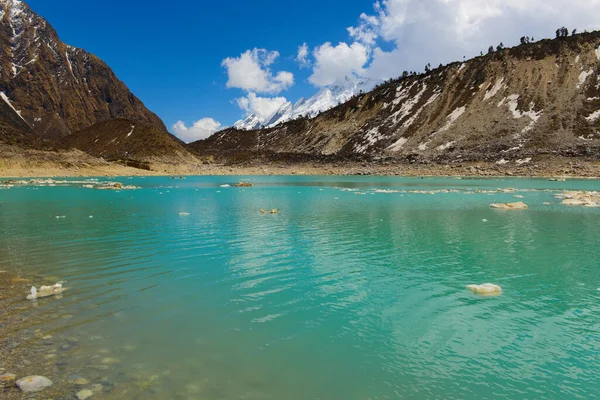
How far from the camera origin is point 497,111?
133m

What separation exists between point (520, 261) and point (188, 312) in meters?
13.7

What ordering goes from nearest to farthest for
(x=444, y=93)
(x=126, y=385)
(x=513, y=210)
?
Answer: (x=126, y=385), (x=513, y=210), (x=444, y=93)

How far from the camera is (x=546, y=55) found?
142000 millimetres

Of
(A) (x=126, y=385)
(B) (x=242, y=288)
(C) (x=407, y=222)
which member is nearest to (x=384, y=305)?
(B) (x=242, y=288)

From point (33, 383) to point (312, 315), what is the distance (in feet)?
20.5

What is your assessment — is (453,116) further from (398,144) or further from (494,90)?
(398,144)

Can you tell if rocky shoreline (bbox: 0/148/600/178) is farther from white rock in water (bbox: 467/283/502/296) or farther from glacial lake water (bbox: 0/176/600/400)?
white rock in water (bbox: 467/283/502/296)

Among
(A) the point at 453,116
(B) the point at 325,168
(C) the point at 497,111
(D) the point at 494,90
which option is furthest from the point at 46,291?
(D) the point at 494,90

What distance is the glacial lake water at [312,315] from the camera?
7684 millimetres

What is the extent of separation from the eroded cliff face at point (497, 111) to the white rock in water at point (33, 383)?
11729cm

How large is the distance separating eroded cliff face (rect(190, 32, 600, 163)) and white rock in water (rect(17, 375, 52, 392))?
4618 inches

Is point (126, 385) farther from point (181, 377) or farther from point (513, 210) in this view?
point (513, 210)

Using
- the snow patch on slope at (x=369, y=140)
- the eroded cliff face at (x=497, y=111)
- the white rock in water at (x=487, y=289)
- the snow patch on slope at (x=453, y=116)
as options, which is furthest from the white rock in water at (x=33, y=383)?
the snow patch on slope at (x=369, y=140)

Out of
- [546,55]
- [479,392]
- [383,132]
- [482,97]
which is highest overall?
[546,55]
